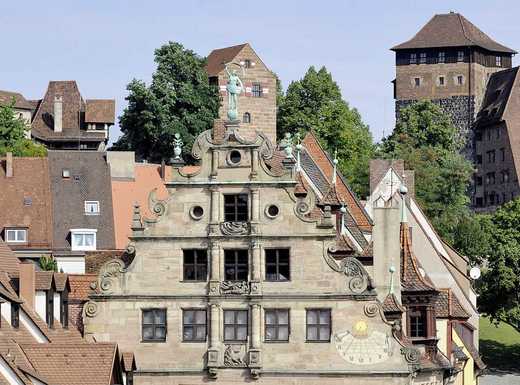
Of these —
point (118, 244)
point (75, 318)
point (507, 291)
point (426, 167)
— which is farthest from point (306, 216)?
point (426, 167)

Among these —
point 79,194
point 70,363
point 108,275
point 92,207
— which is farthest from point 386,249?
point 79,194

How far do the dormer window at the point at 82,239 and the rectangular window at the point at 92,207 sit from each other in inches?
127

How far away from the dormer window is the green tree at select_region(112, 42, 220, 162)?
38.1m

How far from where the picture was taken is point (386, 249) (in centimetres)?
8056

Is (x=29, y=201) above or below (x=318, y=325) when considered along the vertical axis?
above

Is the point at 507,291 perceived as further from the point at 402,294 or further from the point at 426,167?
the point at 402,294

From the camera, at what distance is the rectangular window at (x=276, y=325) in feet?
247

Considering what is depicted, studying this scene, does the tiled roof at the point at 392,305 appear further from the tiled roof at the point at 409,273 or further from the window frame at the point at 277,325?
the window frame at the point at 277,325

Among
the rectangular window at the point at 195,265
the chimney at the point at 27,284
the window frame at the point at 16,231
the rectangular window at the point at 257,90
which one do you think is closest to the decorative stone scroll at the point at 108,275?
the rectangular window at the point at 195,265

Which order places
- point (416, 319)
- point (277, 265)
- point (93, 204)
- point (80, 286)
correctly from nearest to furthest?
point (277, 265)
point (80, 286)
point (416, 319)
point (93, 204)

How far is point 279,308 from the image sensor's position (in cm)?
7538

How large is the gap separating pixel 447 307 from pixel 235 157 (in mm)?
15005

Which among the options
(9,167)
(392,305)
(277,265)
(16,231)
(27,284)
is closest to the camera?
(27,284)

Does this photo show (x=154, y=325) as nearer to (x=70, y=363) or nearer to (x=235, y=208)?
(x=235, y=208)
